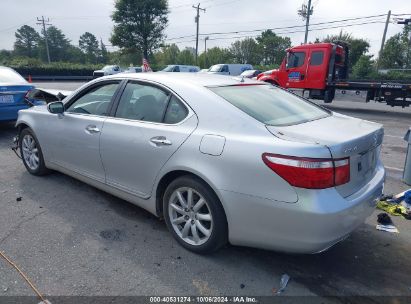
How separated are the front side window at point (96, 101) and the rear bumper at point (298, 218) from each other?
1.86 meters

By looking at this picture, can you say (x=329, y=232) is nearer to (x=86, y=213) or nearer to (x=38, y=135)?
(x=86, y=213)

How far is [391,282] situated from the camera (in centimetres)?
266

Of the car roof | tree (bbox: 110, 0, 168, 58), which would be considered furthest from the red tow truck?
tree (bbox: 110, 0, 168, 58)

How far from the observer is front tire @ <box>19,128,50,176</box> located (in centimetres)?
464

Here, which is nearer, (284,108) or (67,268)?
(67,268)

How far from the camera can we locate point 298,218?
7.64ft

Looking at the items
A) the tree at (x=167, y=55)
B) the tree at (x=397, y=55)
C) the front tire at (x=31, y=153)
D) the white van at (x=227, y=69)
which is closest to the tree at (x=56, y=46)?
the tree at (x=167, y=55)

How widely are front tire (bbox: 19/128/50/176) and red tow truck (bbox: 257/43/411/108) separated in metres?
12.2

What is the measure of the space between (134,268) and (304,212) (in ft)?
4.82

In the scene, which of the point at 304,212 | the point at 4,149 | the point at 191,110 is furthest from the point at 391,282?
the point at 4,149

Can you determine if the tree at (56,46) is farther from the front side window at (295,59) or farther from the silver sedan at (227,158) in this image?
the silver sedan at (227,158)

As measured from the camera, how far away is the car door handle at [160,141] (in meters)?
2.96

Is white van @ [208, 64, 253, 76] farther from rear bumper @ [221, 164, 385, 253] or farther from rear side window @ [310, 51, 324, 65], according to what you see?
rear bumper @ [221, 164, 385, 253]

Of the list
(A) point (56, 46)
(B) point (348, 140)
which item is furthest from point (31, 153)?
(A) point (56, 46)
